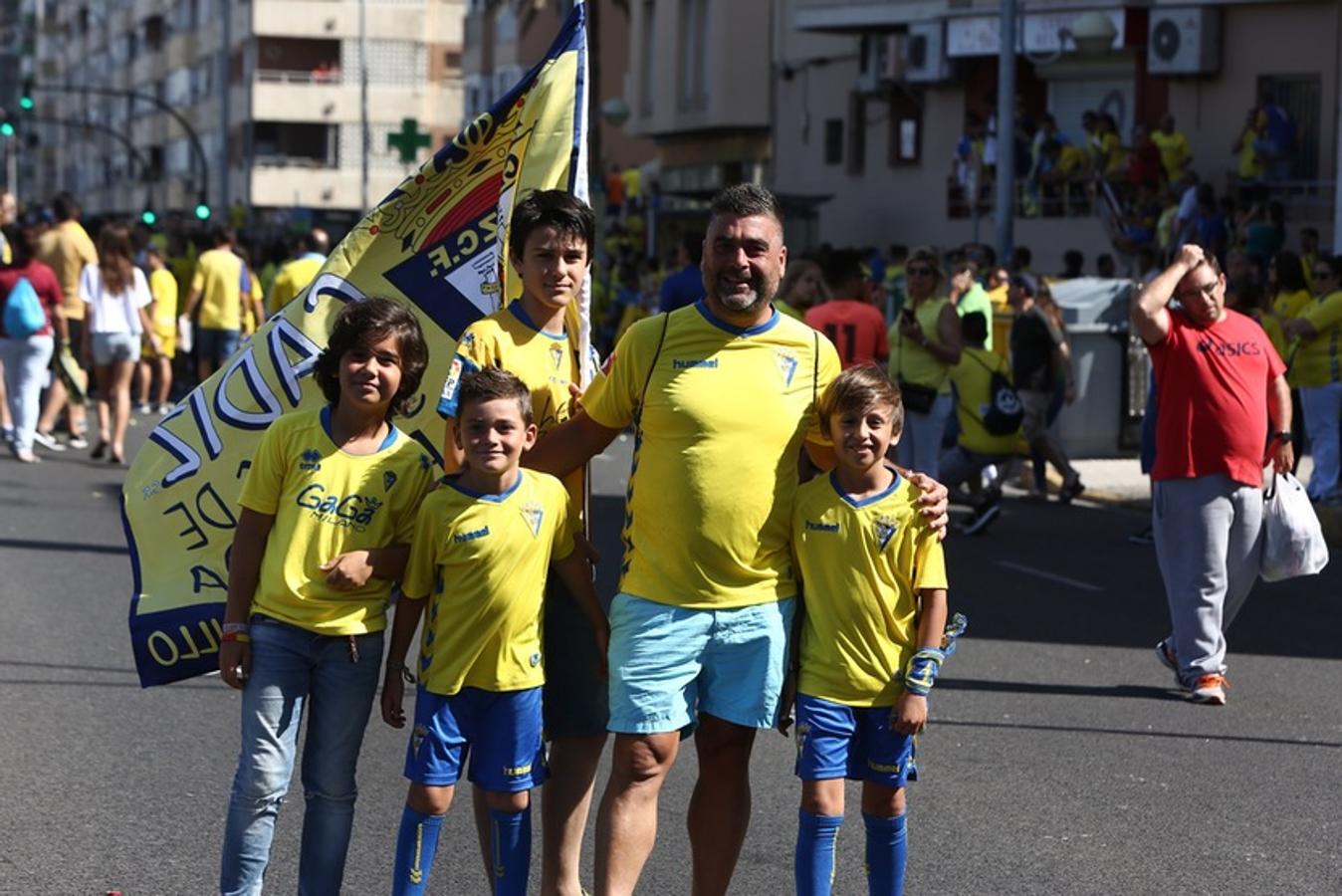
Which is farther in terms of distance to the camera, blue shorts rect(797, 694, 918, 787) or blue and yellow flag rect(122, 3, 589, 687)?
blue and yellow flag rect(122, 3, 589, 687)

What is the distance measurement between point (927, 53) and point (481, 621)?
33.6 meters

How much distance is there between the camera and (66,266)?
68.4 feet

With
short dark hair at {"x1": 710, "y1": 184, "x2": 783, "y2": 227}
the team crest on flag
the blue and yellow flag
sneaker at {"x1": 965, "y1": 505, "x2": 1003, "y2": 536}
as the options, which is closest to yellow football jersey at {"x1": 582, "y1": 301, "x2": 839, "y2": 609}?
the team crest on flag

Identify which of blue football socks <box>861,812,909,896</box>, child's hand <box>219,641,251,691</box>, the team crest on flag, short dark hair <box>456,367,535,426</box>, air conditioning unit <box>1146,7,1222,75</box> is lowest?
blue football socks <box>861,812,909,896</box>

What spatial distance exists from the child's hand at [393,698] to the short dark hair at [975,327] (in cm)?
1081

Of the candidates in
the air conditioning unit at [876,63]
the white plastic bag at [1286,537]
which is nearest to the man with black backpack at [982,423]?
the white plastic bag at [1286,537]

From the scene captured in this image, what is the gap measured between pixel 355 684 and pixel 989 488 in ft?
34.7

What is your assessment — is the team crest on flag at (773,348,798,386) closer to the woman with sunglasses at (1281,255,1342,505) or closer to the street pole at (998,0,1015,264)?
the woman with sunglasses at (1281,255,1342,505)

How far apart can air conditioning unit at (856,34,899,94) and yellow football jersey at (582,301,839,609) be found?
114 feet

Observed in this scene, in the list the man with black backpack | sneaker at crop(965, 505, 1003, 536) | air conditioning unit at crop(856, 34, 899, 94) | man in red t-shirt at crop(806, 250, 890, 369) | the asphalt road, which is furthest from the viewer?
air conditioning unit at crop(856, 34, 899, 94)

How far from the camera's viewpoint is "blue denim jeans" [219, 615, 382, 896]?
554cm

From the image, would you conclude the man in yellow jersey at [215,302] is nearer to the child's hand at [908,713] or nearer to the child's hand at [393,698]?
the child's hand at [393,698]

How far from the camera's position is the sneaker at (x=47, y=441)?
66.9ft

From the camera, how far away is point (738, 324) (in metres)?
5.64
